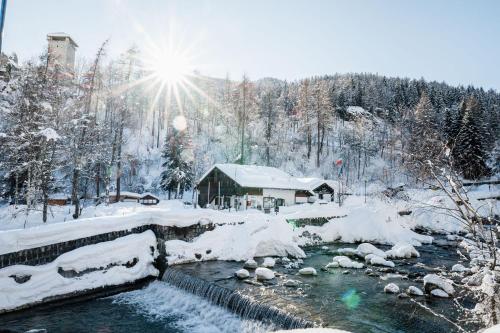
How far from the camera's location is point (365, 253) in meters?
21.2

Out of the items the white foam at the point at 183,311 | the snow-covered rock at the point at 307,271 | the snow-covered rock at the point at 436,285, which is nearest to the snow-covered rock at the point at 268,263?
the snow-covered rock at the point at 307,271

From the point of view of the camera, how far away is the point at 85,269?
1498 centimetres

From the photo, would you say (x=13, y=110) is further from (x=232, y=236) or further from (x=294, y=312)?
(x=294, y=312)

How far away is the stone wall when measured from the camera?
13154mm

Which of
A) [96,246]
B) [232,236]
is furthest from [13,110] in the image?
[232,236]

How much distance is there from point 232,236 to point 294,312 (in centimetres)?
1112

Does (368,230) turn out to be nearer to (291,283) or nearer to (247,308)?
(291,283)

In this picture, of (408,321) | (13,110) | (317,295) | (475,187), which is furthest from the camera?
(475,187)

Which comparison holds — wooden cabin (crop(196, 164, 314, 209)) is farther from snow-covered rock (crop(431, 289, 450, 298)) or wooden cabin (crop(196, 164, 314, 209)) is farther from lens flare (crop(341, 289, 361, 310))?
snow-covered rock (crop(431, 289, 450, 298))

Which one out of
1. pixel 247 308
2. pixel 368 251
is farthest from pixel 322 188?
pixel 247 308

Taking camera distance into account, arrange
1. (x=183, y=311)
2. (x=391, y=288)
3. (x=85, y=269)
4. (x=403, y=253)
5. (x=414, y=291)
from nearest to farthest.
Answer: (x=414, y=291)
(x=183, y=311)
(x=391, y=288)
(x=85, y=269)
(x=403, y=253)

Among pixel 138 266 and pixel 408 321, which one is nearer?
pixel 408 321

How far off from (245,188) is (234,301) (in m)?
24.9

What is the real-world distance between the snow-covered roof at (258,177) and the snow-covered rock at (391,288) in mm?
23533
